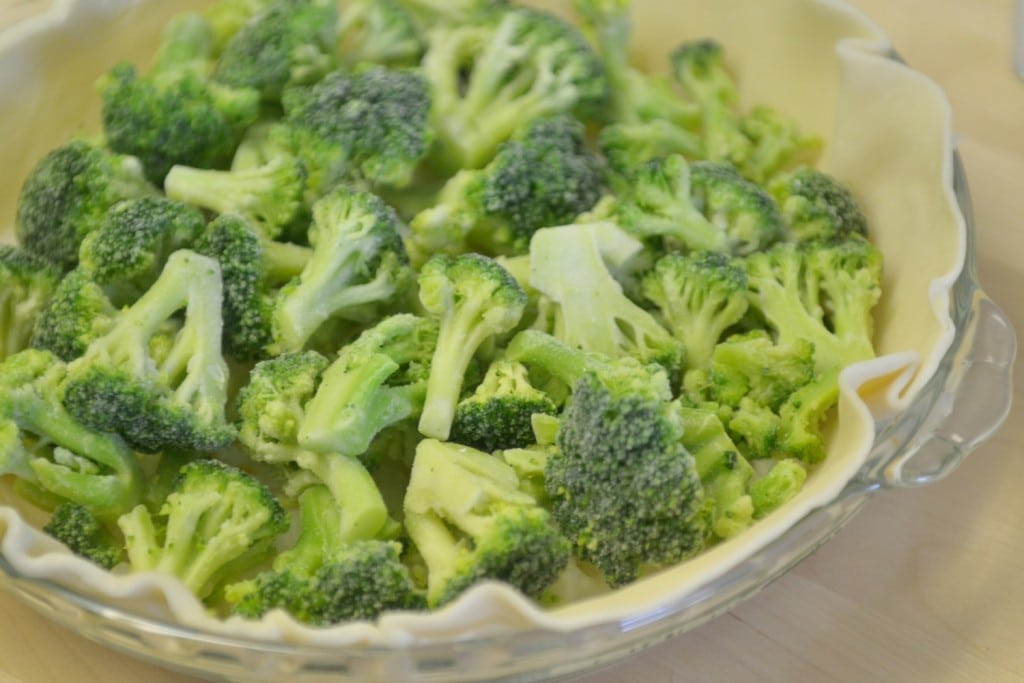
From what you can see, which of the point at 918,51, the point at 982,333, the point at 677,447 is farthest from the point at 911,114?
the point at 677,447

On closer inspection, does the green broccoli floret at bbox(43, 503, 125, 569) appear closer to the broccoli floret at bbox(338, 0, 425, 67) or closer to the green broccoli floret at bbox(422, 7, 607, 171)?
the green broccoli floret at bbox(422, 7, 607, 171)

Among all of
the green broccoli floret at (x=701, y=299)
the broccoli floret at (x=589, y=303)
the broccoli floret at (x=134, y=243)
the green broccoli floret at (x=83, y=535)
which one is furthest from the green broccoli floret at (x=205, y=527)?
the green broccoli floret at (x=701, y=299)

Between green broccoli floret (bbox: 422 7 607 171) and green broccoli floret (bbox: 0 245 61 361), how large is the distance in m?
0.49

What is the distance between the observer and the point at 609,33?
55.5 inches

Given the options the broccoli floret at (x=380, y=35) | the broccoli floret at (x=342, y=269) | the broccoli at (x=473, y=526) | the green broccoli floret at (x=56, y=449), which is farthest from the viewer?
the broccoli floret at (x=380, y=35)

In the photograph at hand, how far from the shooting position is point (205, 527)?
91cm

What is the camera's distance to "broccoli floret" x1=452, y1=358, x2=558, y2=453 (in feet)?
3.15

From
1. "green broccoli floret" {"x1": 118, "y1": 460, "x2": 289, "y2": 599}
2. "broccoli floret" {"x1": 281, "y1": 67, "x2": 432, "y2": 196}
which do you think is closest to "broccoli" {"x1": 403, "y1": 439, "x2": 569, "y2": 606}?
"green broccoli floret" {"x1": 118, "y1": 460, "x2": 289, "y2": 599}

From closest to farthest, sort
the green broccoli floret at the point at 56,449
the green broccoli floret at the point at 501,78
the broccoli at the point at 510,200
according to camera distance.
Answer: the green broccoli floret at the point at 56,449 < the broccoli at the point at 510,200 < the green broccoli floret at the point at 501,78

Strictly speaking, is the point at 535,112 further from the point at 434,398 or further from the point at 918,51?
the point at 918,51

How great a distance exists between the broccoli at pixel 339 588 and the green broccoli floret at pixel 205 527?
0.04 metres

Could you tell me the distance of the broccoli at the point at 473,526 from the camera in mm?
829

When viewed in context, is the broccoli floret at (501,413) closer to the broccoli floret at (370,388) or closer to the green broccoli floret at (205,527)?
the broccoli floret at (370,388)

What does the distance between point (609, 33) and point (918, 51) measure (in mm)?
509
